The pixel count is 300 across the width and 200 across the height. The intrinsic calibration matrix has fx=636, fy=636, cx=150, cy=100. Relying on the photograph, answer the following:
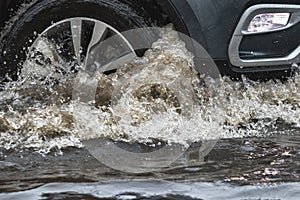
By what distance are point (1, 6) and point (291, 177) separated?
79.3 inches

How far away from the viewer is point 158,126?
356 cm

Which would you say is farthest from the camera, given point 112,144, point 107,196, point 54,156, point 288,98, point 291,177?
point 288,98

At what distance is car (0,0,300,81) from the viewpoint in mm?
3623

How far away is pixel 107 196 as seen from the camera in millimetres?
2475

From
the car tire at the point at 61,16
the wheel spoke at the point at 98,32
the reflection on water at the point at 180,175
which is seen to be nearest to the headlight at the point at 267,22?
the car tire at the point at 61,16

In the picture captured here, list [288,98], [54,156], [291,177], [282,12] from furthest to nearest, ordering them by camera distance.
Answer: [288,98], [282,12], [54,156], [291,177]

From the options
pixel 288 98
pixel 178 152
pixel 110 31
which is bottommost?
pixel 178 152

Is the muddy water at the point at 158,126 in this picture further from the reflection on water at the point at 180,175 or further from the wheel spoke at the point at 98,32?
the wheel spoke at the point at 98,32

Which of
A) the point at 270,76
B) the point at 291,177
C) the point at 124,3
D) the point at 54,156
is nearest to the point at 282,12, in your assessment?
the point at 270,76

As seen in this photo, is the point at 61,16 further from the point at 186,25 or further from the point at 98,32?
the point at 186,25

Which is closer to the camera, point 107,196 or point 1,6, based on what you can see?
point 107,196

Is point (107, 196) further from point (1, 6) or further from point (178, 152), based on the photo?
point (1, 6)

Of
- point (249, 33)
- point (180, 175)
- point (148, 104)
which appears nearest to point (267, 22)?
point (249, 33)

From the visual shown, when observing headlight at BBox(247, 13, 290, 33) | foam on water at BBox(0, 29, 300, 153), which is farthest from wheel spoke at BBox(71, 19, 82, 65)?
headlight at BBox(247, 13, 290, 33)
